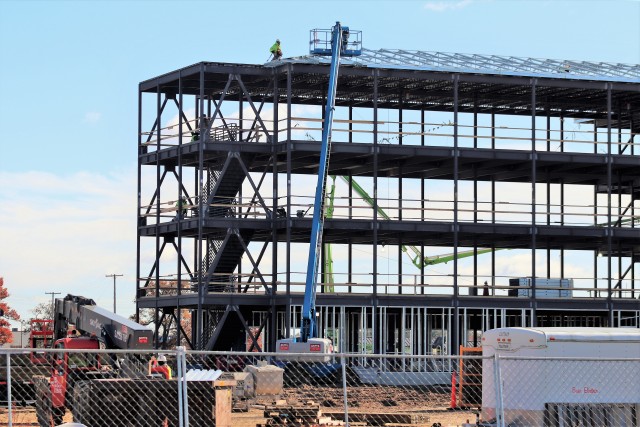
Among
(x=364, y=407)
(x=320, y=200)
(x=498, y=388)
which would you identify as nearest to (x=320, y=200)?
(x=320, y=200)

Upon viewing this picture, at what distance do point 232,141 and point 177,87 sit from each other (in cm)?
538

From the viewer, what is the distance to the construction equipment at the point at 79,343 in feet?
95.6

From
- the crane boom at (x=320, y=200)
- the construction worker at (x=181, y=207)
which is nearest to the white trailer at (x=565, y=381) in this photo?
the crane boom at (x=320, y=200)

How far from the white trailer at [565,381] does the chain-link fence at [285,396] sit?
0.09 feet

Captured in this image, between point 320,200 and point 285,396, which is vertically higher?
point 320,200

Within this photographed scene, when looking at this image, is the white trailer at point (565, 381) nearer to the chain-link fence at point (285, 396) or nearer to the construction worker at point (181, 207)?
the chain-link fence at point (285, 396)

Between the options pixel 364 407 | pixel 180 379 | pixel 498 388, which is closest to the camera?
pixel 180 379

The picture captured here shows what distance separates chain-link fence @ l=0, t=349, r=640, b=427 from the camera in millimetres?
22922


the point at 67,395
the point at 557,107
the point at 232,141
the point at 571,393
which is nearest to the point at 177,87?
the point at 232,141

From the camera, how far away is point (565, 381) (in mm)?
26172

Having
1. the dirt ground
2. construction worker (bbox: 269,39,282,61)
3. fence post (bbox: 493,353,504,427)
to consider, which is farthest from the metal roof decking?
fence post (bbox: 493,353,504,427)

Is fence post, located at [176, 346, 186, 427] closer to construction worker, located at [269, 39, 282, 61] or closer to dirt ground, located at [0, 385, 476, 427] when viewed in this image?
dirt ground, located at [0, 385, 476, 427]

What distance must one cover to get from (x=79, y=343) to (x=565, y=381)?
12.5 meters

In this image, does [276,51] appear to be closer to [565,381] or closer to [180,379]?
[565,381]
